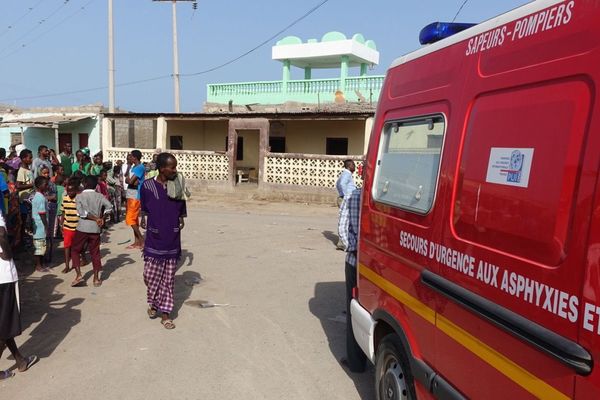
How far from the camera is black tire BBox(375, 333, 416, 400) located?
8.85 ft

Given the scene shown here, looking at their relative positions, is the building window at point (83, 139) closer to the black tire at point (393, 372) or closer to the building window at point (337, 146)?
the building window at point (337, 146)

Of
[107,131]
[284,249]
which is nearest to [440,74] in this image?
[284,249]

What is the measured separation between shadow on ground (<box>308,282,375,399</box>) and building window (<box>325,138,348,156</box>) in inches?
497

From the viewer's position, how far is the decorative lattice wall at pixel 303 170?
1539 centimetres

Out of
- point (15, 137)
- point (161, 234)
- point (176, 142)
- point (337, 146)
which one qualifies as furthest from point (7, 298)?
point (15, 137)

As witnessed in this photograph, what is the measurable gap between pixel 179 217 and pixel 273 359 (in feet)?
5.87

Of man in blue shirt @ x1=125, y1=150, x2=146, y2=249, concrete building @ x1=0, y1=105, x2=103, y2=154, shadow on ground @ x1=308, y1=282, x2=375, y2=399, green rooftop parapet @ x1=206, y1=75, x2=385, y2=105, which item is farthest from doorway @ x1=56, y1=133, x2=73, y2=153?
shadow on ground @ x1=308, y1=282, x2=375, y2=399

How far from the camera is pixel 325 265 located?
764cm

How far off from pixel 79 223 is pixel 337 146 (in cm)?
1376

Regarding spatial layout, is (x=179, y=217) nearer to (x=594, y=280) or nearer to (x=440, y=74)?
(x=440, y=74)

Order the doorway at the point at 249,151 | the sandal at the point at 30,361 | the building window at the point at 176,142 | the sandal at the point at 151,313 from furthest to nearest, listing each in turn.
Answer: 1. the building window at the point at 176,142
2. the doorway at the point at 249,151
3. the sandal at the point at 151,313
4. the sandal at the point at 30,361

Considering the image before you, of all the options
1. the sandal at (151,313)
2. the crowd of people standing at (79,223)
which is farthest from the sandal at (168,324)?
the sandal at (151,313)

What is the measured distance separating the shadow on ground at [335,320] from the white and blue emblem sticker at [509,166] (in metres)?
2.20

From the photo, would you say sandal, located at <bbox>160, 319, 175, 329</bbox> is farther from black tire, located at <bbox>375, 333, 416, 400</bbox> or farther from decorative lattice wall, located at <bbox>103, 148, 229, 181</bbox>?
decorative lattice wall, located at <bbox>103, 148, 229, 181</bbox>
